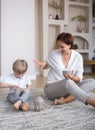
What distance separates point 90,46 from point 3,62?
2.32 metres

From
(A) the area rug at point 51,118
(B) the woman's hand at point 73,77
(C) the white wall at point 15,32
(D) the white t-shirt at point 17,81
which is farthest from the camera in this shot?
(C) the white wall at point 15,32

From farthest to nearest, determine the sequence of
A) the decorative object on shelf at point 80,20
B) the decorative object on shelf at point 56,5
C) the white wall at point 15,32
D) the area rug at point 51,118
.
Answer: the decorative object on shelf at point 80,20
the decorative object on shelf at point 56,5
the white wall at point 15,32
the area rug at point 51,118

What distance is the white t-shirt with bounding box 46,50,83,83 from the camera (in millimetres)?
2004

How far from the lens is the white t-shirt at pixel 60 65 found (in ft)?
6.57

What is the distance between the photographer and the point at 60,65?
6.60ft

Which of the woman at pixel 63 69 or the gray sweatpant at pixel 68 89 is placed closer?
the gray sweatpant at pixel 68 89

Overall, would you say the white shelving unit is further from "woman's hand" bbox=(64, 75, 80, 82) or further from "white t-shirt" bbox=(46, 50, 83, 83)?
"woman's hand" bbox=(64, 75, 80, 82)

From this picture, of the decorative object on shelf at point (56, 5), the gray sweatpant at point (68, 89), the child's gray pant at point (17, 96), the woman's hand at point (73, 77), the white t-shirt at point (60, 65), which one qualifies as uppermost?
the decorative object on shelf at point (56, 5)

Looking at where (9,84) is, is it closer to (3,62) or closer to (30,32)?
(3,62)

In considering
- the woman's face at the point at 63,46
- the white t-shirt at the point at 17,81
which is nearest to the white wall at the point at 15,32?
the white t-shirt at the point at 17,81

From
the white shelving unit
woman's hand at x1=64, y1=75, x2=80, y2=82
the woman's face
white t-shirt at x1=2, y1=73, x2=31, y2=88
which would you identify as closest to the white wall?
the white shelving unit

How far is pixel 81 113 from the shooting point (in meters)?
1.64

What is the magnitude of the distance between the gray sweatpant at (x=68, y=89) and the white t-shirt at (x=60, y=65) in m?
0.09

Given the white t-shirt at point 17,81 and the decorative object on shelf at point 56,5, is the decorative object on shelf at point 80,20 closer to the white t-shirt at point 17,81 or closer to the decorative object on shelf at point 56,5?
the decorative object on shelf at point 56,5
